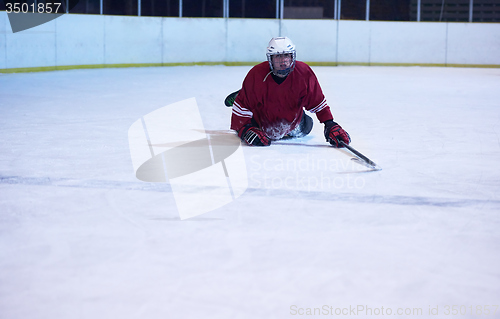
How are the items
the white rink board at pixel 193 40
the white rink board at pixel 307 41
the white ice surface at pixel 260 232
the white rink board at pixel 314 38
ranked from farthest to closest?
the white rink board at pixel 314 38 → the white rink board at pixel 193 40 → the white rink board at pixel 307 41 → the white ice surface at pixel 260 232

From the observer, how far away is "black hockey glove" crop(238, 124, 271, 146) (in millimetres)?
3865

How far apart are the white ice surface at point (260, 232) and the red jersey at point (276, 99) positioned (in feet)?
1.00

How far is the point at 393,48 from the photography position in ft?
45.0

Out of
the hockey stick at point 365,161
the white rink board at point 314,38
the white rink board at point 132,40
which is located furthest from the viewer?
the white rink board at point 314,38

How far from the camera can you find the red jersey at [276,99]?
12.8ft

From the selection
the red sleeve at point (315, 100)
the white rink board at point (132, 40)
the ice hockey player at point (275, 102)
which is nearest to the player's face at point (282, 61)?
the ice hockey player at point (275, 102)

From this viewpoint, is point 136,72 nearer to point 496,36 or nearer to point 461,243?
point 496,36

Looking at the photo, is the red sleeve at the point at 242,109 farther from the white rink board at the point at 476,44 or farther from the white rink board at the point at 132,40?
the white rink board at the point at 476,44

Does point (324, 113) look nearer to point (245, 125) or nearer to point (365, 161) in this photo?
A: point (245, 125)

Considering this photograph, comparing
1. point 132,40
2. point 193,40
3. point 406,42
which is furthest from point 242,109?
point 406,42

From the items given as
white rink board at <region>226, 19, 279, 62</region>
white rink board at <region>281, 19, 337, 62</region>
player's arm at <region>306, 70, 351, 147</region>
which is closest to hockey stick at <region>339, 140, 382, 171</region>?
player's arm at <region>306, 70, 351, 147</region>

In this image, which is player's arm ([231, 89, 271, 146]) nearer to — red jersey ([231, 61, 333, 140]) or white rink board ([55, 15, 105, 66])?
red jersey ([231, 61, 333, 140])

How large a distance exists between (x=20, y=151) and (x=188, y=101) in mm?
3077

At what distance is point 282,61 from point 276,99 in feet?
1.03
